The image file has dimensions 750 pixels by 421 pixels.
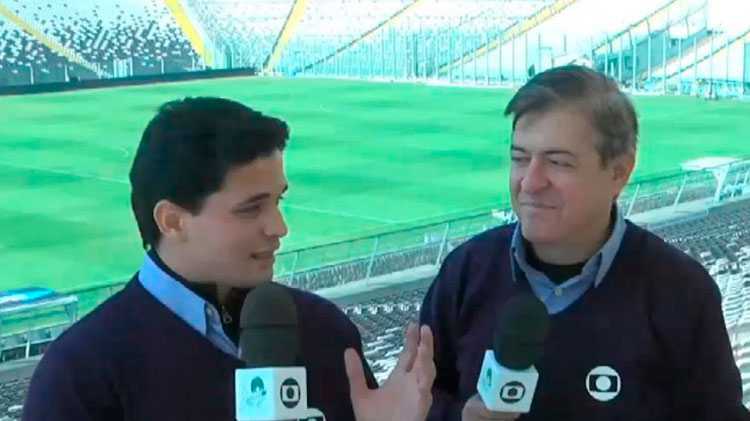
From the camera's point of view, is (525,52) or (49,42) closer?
(525,52)

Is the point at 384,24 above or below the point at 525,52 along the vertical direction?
above

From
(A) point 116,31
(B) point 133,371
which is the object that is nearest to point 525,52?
(A) point 116,31

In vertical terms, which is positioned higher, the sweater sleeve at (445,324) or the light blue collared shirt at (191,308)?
the light blue collared shirt at (191,308)

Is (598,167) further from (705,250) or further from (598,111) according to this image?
(705,250)

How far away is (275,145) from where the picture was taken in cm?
148

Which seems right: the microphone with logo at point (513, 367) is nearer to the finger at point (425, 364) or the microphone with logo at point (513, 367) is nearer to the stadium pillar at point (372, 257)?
the finger at point (425, 364)

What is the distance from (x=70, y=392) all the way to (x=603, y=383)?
738 millimetres

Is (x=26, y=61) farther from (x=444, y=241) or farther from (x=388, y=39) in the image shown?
(x=444, y=241)

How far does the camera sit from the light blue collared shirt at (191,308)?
1.46 m

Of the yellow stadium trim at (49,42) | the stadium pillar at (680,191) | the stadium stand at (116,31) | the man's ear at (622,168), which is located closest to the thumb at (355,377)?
the man's ear at (622,168)

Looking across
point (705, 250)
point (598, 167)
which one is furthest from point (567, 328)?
point (705, 250)

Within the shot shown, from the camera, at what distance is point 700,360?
1.67 meters

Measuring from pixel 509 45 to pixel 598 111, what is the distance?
22.7m

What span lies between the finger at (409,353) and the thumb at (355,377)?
5 centimetres
